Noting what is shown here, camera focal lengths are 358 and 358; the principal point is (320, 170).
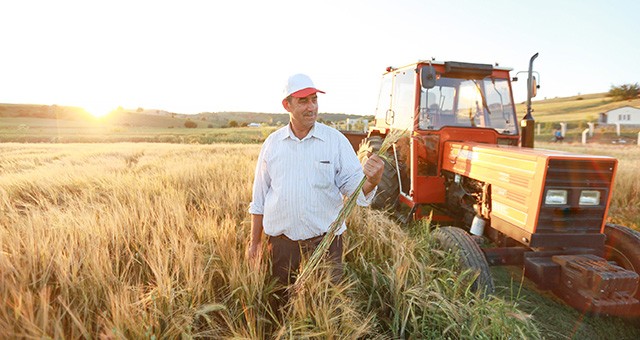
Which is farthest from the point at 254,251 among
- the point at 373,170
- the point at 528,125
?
the point at 528,125

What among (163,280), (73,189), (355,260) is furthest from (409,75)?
(73,189)

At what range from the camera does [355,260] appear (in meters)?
2.67

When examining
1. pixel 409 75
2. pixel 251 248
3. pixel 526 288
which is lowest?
pixel 526 288

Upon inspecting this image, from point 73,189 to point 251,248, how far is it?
10.9ft

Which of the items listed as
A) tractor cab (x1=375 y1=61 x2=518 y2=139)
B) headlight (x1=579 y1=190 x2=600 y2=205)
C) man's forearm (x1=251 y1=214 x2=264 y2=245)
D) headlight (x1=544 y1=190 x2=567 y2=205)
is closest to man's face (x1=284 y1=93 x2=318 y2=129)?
man's forearm (x1=251 y1=214 x2=264 y2=245)

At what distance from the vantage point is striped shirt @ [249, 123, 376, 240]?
2.13 meters

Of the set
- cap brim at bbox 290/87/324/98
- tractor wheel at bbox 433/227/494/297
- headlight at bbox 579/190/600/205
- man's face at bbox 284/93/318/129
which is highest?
cap brim at bbox 290/87/324/98

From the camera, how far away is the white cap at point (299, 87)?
82.9 inches

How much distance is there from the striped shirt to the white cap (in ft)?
0.74

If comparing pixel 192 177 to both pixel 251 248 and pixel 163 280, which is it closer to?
pixel 251 248

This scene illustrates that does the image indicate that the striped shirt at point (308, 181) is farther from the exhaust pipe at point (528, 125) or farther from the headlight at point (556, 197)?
the exhaust pipe at point (528, 125)

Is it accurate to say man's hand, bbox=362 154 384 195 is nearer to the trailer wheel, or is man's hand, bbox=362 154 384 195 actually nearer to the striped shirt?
the striped shirt

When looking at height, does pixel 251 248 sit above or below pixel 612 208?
above

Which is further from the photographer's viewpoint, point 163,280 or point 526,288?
point 526,288
